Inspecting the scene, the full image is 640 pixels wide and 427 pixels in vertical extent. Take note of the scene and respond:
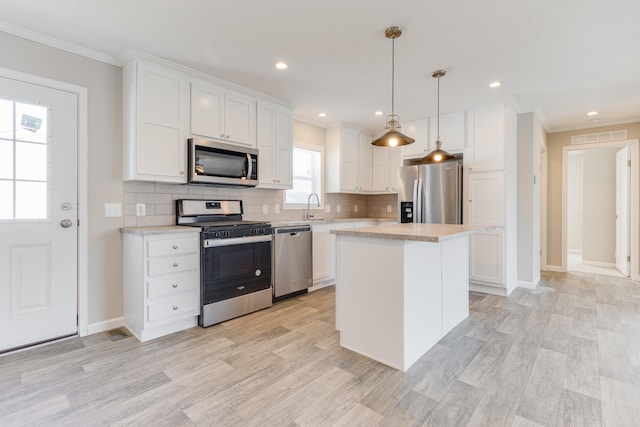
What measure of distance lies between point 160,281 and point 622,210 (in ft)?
22.2

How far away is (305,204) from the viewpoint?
16.0ft

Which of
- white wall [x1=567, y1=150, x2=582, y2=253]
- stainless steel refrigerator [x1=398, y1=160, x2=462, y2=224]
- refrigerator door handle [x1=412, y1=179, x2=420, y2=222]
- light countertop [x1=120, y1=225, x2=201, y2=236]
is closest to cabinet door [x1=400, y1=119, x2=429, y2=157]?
stainless steel refrigerator [x1=398, y1=160, x2=462, y2=224]

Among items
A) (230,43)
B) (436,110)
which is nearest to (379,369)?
(230,43)

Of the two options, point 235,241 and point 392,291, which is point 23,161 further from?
point 392,291

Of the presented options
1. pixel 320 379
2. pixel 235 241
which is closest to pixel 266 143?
pixel 235 241

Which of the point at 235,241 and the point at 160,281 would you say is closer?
the point at 160,281

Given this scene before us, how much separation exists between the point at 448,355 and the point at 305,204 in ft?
10.0

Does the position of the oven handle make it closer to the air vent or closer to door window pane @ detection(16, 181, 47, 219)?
door window pane @ detection(16, 181, 47, 219)

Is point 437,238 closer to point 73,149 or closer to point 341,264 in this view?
point 341,264

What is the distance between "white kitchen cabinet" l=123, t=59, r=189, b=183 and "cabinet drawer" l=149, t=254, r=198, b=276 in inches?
29.5

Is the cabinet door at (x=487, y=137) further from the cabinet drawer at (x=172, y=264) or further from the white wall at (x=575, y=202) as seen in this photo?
the white wall at (x=575, y=202)

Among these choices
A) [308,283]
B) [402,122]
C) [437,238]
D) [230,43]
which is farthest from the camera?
[402,122]

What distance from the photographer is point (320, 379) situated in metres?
2.01

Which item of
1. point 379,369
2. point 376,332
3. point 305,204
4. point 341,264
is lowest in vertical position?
point 379,369
